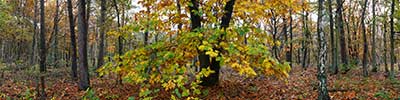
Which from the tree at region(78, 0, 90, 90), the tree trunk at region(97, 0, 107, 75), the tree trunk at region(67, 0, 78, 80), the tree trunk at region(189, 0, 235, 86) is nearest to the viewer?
the tree trunk at region(189, 0, 235, 86)

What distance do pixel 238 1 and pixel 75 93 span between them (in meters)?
7.61

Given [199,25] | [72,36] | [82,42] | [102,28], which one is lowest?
[82,42]

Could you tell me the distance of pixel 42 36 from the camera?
17109 mm

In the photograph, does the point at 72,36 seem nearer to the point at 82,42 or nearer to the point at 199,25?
the point at 82,42

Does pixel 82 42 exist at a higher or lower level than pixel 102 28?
lower

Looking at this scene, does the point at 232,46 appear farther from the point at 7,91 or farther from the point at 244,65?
the point at 7,91

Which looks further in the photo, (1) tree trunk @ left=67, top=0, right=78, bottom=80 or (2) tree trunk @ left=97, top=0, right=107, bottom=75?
(2) tree trunk @ left=97, top=0, right=107, bottom=75

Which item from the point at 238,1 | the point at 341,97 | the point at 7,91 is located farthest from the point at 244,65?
the point at 7,91

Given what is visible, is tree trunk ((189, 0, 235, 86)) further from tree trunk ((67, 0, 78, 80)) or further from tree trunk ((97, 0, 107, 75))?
tree trunk ((97, 0, 107, 75))

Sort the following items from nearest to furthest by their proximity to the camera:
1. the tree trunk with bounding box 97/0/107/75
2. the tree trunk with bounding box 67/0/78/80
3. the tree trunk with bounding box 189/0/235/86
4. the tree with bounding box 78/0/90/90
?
the tree trunk with bounding box 189/0/235/86, the tree with bounding box 78/0/90/90, the tree trunk with bounding box 67/0/78/80, the tree trunk with bounding box 97/0/107/75

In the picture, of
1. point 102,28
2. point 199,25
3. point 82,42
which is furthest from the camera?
point 102,28

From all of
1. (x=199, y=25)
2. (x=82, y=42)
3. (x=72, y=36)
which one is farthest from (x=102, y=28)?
(x=199, y=25)

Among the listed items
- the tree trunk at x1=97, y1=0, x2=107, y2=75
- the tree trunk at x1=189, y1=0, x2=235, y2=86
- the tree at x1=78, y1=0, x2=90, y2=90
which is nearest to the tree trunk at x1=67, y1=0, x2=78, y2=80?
the tree trunk at x1=97, y1=0, x2=107, y2=75

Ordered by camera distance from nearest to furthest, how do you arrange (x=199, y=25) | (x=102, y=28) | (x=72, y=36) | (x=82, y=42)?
(x=199, y=25), (x=82, y=42), (x=72, y=36), (x=102, y=28)
